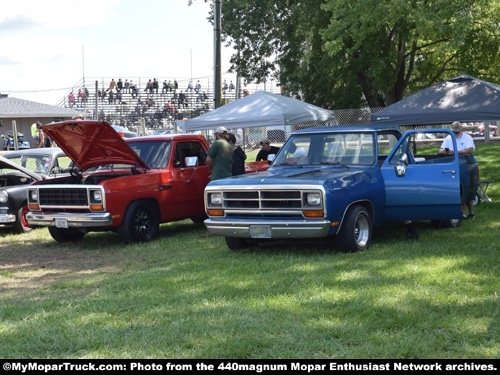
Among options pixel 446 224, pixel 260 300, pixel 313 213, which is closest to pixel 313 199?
pixel 313 213

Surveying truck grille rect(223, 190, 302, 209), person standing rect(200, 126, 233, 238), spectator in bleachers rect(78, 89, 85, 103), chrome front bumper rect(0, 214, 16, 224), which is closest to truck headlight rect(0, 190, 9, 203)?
chrome front bumper rect(0, 214, 16, 224)

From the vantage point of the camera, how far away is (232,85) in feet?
191

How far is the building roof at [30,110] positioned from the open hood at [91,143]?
3887 cm

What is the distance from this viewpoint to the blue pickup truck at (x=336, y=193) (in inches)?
386

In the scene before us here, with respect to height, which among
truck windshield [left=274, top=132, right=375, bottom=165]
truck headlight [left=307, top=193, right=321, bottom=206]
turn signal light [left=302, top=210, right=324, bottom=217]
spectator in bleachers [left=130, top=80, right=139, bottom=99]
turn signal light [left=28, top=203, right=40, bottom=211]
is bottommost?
turn signal light [left=28, top=203, right=40, bottom=211]

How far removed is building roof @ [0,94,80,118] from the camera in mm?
52156

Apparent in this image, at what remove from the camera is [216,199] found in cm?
1059

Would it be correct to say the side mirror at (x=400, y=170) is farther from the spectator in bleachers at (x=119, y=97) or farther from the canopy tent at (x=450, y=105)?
the spectator in bleachers at (x=119, y=97)

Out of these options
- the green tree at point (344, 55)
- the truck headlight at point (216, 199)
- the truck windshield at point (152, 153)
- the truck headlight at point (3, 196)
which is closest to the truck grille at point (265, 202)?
the truck headlight at point (216, 199)

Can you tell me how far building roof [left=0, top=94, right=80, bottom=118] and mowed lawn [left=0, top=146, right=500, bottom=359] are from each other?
137 ft

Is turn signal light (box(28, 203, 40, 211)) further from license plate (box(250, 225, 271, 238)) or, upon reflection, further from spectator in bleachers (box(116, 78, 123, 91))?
spectator in bleachers (box(116, 78, 123, 91))
